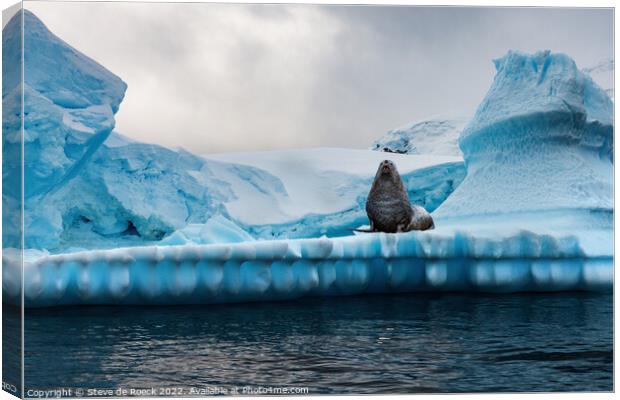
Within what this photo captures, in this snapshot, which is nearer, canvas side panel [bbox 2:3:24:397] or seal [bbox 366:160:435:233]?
canvas side panel [bbox 2:3:24:397]

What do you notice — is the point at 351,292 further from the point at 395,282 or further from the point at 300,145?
the point at 300,145

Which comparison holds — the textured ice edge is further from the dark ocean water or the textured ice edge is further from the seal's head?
the seal's head

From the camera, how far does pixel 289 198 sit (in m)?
12.9

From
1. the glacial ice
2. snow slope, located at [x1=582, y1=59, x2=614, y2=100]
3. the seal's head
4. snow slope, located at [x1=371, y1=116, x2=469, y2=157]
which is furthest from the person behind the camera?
snow slope, located at [x1=371, y1=116, x2=469, y2=157]

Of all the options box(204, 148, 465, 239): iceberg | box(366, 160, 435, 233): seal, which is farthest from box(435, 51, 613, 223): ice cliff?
box(204, 148, 465, 239): iceberg

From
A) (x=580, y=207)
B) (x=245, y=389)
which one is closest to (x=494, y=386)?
(x=245, y=389)

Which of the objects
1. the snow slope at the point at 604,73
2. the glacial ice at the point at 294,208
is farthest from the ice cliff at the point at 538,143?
the snow slope at the point at 604,73

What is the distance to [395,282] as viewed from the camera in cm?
959

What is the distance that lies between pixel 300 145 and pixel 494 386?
4.08 meters

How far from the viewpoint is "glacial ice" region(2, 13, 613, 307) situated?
28.9 feet

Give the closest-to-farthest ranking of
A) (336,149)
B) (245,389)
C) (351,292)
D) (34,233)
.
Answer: (245,389) < (34,233) < (351,292) < (336,149)

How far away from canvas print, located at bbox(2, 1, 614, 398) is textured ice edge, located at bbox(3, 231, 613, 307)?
0.07 ft

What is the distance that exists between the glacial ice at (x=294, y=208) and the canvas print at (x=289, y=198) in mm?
28

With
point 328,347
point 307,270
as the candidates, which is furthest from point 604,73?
point 328,347
